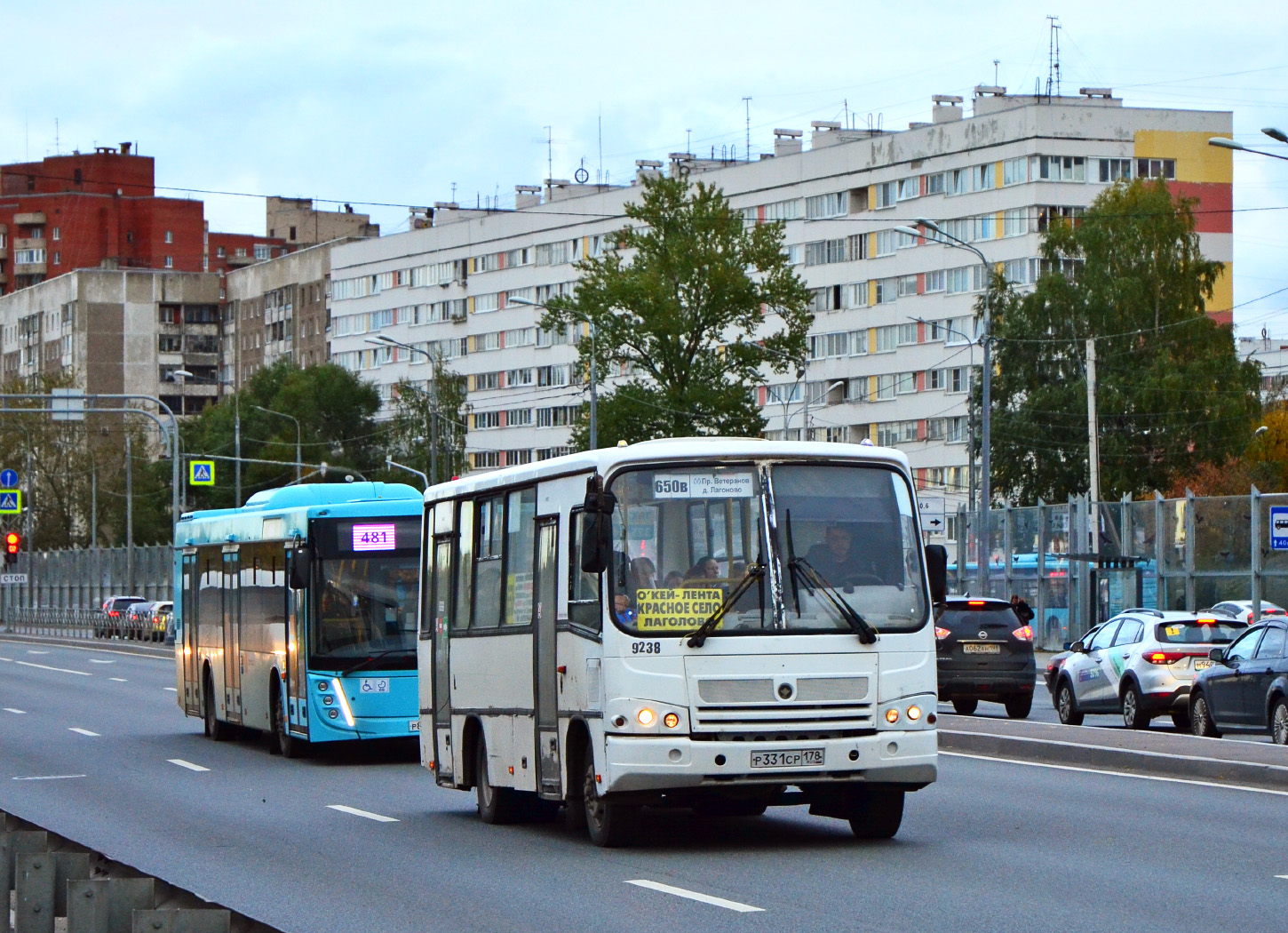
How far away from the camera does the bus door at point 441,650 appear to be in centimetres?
1692

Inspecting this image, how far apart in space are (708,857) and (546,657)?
1.87 metres

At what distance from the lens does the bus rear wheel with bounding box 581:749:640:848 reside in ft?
44.9

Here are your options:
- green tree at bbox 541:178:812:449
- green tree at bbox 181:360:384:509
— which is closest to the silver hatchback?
green tree at bbox 541:178:812:449

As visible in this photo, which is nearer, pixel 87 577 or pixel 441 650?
pixel 441 650

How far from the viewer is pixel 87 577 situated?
9062cm

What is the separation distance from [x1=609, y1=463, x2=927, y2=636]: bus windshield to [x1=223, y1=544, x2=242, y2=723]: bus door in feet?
42.9

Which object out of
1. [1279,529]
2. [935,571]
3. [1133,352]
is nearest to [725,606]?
[935,571]

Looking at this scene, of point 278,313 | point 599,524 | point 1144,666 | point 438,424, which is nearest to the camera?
point 599,524

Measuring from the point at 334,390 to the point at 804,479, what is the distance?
127168 mm

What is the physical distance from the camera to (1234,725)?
23.1 metres

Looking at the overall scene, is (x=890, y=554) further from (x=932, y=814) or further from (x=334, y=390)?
(x=334, y=390)

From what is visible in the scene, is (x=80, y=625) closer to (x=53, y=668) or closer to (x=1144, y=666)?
(x=53, y=668)

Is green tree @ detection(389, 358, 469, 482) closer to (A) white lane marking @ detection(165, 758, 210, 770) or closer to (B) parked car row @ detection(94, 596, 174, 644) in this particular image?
(B) parked car row @ detection(94, 596, 174, 644)

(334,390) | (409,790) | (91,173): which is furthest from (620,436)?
(91,173)
